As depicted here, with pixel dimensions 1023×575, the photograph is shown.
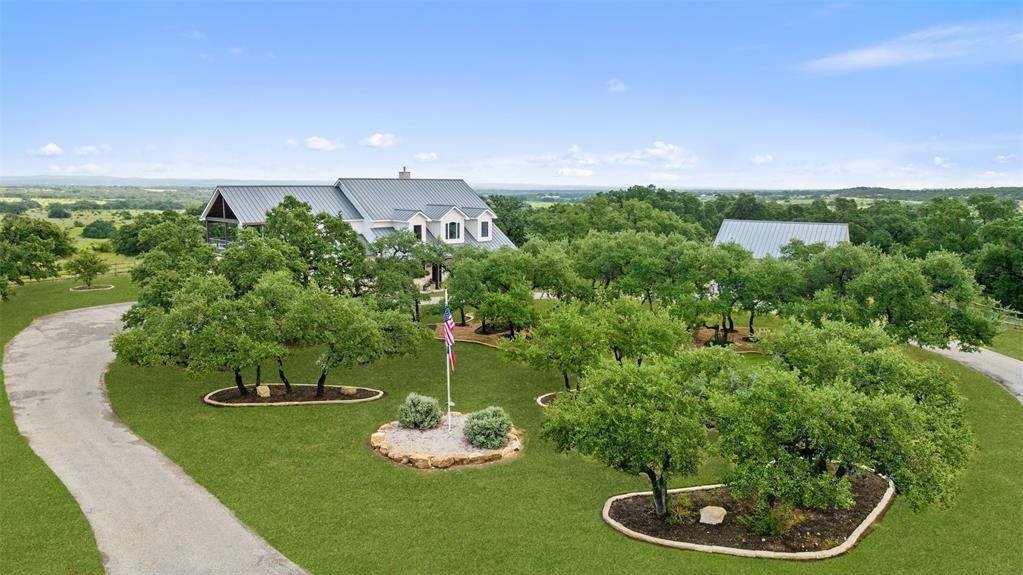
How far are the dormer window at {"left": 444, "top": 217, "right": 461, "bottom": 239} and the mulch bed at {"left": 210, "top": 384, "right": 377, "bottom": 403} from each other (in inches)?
1252

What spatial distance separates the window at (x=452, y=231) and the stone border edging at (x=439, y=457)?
3799 centimetres

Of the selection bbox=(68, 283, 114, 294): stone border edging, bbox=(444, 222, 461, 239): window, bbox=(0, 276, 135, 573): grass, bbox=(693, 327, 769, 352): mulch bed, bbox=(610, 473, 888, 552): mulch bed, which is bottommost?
bbox=(610, 473, 888, 552): mulch bed

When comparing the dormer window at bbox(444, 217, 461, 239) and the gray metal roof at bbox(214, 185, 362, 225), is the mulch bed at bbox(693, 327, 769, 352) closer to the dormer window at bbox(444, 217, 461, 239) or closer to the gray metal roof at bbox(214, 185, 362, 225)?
the dormer window at bbox(444, 217, 461, 239)

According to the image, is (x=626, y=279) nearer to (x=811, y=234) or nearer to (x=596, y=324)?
(x=596, y=324)

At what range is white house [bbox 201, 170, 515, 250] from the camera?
52.7 m

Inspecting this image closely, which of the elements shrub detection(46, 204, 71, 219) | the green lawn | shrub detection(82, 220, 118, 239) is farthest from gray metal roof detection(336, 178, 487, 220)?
shrub detection(46, 204, 71, 219)

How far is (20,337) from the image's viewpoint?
39.7m

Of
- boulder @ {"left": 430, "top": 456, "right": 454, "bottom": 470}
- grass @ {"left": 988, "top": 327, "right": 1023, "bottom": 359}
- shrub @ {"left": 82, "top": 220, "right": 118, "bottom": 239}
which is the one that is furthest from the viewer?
shrub @ {"left": 82, "top": 220, "right": 118, "bottom": 239}

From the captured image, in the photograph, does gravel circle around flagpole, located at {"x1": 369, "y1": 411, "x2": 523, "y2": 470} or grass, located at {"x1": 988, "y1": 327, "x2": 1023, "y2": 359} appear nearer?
gravel circle around flagpole, located at {"x1": 369, "y1": 411, "x2": 523, "y2": 470}

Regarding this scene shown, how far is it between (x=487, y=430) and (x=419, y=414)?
3246 millimetres

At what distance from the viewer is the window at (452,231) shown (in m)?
60.6

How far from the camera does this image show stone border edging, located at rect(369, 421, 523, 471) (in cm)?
2241

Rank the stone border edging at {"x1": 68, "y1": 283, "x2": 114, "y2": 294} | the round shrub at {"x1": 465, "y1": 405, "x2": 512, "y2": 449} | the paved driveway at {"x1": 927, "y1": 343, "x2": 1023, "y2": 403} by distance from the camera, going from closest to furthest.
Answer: the round shrub at {"x1": 465, "y1": 405, "x2": 512, "y2": 449} → the paved driveway at {"x1": 927, "y1": 343, "x2": 1023, "y2": 403} → the stone border edging at {"x1": 68, "y1": 283, "x2": 114, "y2": 294}

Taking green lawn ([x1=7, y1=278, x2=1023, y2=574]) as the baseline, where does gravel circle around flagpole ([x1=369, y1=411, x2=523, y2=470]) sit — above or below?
above
